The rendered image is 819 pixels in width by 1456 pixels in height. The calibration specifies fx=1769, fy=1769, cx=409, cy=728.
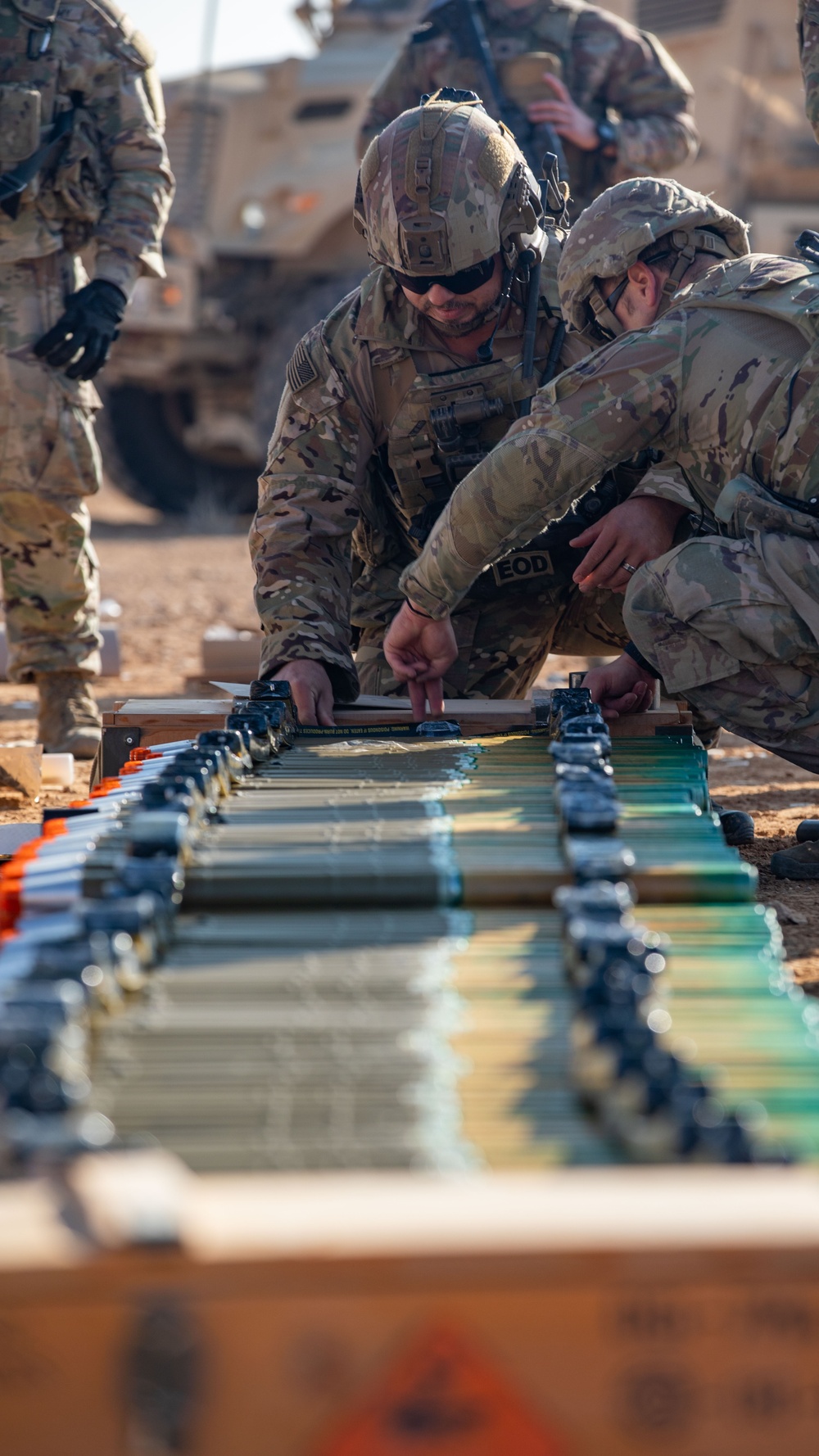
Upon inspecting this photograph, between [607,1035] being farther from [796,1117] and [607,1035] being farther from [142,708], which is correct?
[142,708]

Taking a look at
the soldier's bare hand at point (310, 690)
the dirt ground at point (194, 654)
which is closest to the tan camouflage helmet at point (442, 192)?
the soldier's bare hand at point (310, 690)

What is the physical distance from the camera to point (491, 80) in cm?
729

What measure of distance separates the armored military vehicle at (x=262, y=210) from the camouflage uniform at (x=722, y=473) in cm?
944

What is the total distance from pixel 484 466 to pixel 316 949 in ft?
6.43

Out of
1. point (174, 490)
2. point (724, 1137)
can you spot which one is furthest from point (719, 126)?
point (724, 1137)

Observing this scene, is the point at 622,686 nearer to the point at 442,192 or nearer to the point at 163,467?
the point at 442,192

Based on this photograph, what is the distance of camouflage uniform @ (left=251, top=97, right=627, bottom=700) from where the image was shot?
4613mm

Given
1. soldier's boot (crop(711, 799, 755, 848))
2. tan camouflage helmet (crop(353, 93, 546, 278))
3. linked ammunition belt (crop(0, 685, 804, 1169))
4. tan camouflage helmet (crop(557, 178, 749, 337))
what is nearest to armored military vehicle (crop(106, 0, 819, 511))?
tan camouflage helmet (crop(353, 93, 546, 278))

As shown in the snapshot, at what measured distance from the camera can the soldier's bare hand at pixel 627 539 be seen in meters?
4.49

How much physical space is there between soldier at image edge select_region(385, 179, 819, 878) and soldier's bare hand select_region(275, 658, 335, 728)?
1.23ft

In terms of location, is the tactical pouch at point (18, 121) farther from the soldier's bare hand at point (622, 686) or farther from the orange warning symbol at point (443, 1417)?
the orange warning symbol at point (443, 1417)

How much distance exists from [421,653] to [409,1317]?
10.3ft

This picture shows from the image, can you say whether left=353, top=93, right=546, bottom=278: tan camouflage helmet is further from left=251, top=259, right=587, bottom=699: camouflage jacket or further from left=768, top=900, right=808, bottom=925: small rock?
left=768, top=900, right=808, bottom=925: small rock

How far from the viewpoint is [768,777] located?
5773 mm
